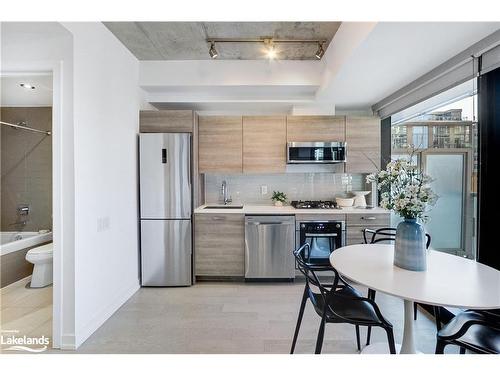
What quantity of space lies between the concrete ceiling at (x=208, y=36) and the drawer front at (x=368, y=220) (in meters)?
2.11

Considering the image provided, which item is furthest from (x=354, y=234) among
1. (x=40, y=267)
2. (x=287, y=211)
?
(x=40, y=267)

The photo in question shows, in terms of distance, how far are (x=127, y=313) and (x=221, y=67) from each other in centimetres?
306

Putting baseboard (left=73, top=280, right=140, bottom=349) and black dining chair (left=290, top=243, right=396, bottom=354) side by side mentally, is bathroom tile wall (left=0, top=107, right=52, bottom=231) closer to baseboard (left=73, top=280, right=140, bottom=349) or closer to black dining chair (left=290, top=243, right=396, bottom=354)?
baseboard (left=73, top=280, right=140, bottom=349)

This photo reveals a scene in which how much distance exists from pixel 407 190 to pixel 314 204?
2.07 meters

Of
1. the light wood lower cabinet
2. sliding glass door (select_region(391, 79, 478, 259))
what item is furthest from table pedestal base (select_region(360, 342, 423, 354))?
the light wood lower cabinet

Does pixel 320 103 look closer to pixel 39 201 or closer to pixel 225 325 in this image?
pixel 225 325

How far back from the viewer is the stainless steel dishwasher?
3281mm

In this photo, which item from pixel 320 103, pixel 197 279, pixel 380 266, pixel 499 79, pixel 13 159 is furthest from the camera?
pixel 13 159

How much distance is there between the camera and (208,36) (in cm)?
272

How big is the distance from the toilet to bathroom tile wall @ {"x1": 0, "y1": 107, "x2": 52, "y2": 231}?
37.8 inches

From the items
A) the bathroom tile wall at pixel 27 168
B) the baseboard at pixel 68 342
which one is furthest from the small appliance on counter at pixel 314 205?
the bathroom tile wall at pixel 27 168

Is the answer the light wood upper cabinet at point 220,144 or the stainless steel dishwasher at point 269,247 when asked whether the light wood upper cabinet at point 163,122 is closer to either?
the light wood upper cabinet at point 220,144
